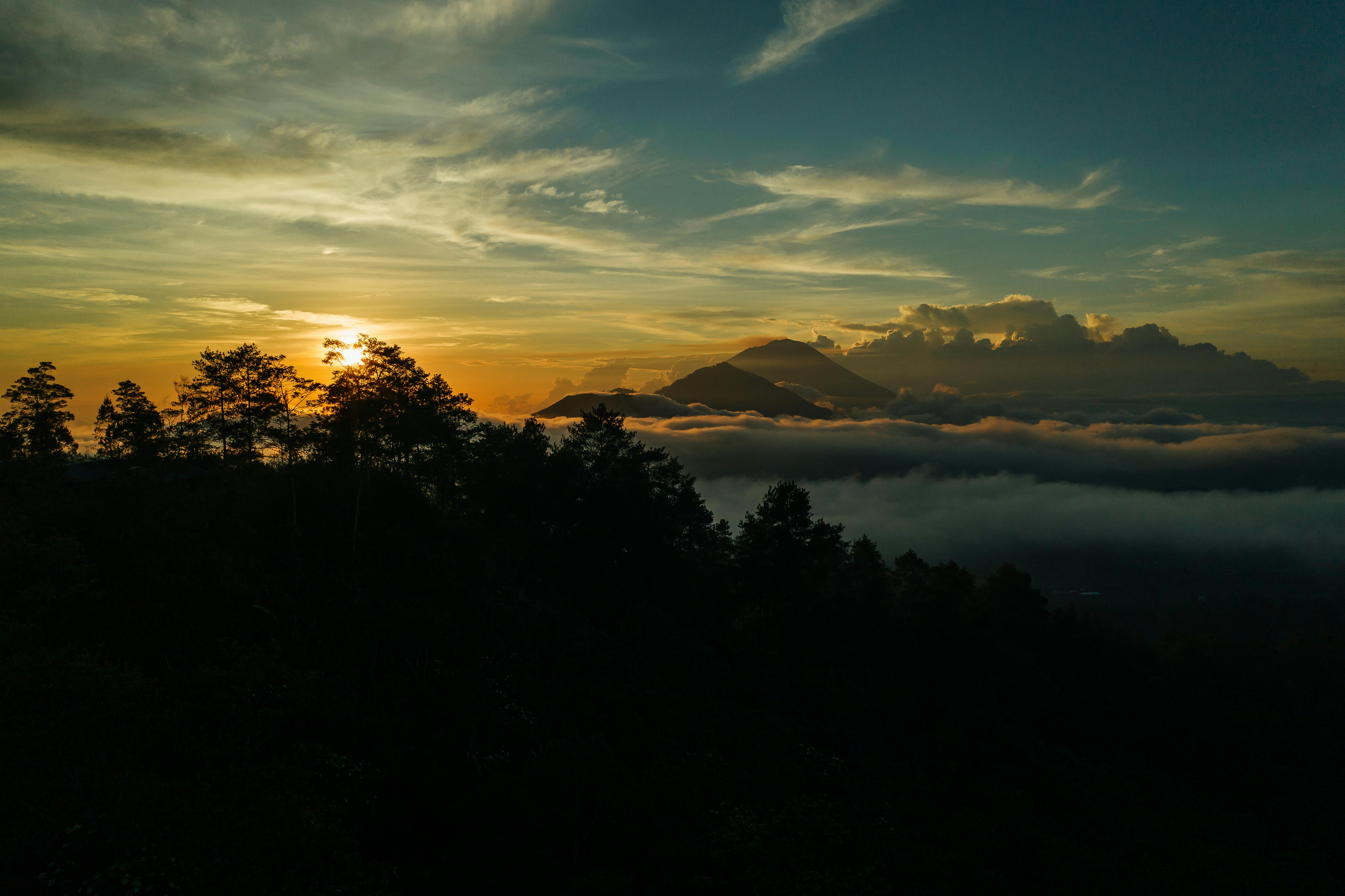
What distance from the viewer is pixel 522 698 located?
3341 cm

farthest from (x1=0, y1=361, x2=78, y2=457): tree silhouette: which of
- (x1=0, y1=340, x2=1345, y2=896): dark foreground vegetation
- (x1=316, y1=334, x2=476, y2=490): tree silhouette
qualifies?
(x1=316, y1=334, x2=476, y2=490): tree silhouette

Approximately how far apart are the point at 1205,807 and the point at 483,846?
176ft

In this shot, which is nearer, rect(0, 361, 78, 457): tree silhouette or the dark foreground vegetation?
the dark foreground vegetation

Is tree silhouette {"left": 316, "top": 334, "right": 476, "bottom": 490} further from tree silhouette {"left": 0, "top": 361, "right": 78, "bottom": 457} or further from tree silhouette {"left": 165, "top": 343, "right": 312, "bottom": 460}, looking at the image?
tree silhouette {"left": 0, "top": 361, "right": 78, "bottom": 457}

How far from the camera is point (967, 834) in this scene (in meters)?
30.7

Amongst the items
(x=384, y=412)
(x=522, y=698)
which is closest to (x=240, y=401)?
(x=384, y=412)

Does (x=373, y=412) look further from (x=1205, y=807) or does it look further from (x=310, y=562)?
(x=1205, y=807)

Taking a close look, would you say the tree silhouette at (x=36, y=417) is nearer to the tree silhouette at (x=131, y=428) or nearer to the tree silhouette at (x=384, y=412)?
the tree silhouette at (x=131, y=428)

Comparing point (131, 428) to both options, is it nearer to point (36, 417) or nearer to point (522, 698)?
point (36, 417)

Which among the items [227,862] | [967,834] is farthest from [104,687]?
[967,834]

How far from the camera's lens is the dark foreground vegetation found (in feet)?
55.6

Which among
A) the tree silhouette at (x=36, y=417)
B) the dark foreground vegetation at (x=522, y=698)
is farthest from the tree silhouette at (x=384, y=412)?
the tree silhouette at (x=36, y=417)

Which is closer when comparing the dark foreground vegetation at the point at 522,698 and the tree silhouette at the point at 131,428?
the dark foreground vegetation at the point at 522,698

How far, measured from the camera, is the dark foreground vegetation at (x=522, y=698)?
17.0 m
